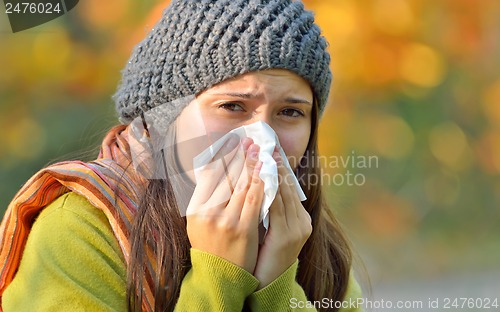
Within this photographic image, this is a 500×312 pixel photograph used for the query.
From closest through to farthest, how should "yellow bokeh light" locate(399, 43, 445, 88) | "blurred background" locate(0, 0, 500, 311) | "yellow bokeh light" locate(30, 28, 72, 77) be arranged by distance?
1. "yellow bokeh light" locate(30, 28, 72, 77)
2. "blurred background" locate(0, 0, 500, 311)
3. "yellow bokeh light" locate(399, 43, 445, 88)

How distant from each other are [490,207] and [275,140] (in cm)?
305

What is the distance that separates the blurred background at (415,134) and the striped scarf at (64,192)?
1.87m

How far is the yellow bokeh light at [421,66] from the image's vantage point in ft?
13.9

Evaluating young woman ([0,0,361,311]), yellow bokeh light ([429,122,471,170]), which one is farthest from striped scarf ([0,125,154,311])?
yellow bokeh light ([429,122,471,170])

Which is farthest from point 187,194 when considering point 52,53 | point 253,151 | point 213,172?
point 52,53

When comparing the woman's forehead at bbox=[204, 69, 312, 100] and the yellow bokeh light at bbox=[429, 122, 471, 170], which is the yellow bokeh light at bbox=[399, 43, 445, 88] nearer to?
the yellow bokeh light at bbox=[429, 122, 471, 170]

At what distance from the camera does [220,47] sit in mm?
1906

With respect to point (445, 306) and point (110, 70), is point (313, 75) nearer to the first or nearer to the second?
point (110, 70)

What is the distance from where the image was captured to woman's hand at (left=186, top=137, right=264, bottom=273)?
179cm

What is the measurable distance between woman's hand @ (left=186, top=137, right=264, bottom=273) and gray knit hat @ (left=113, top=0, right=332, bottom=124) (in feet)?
0.68

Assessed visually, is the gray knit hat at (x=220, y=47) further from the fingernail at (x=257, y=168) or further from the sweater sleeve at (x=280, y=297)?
the sweater sleeve at (x=280, y=297)

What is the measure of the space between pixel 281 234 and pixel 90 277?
1.62 feet

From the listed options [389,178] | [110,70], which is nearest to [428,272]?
[389,178]

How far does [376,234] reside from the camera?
14.2ft
